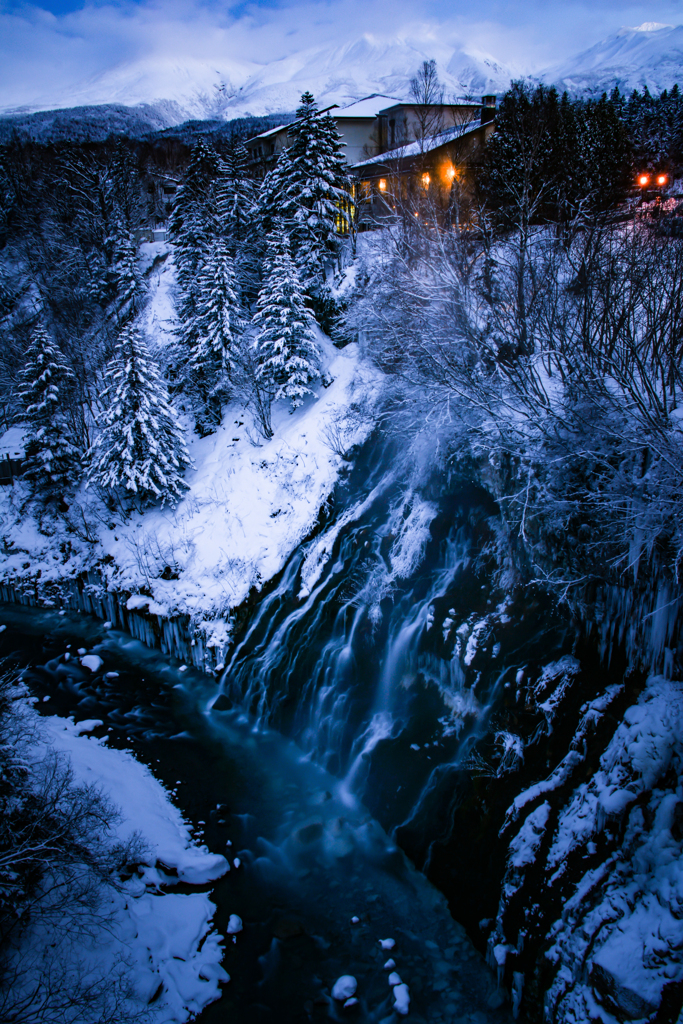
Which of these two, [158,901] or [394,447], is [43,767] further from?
[394,447]

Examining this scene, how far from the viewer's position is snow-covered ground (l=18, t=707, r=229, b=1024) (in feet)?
23.4

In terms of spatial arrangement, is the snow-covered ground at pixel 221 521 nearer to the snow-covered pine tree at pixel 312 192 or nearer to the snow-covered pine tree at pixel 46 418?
the snow-covered pine tree at pixel 46 418

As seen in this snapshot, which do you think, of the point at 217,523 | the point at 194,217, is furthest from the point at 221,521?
the point at 194,217

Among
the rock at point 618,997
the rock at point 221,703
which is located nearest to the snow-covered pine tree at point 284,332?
the rock at point 221,703

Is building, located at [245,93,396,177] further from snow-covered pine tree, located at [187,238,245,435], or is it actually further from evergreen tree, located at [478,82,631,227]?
snow-covered pine tree, located at [187,238,245,435]

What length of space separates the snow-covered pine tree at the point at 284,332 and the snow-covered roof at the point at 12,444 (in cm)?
1318

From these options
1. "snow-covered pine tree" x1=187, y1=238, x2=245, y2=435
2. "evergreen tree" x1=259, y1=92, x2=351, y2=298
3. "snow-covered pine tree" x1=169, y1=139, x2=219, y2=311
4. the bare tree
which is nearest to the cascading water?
"snow-covered pine tree" x1=187, y1=238, x2=245, y2=435

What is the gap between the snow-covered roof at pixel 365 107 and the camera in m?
36.0

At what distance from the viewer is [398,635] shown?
11352mm

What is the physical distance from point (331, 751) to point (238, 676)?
362 centimetres

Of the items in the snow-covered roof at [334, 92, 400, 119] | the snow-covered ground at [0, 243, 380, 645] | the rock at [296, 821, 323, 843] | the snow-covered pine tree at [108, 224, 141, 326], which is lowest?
the rock at [296, 821, 323, 843]

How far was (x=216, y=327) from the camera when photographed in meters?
19.8

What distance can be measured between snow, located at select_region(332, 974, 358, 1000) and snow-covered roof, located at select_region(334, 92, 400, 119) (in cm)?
4470

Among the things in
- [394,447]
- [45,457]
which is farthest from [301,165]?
[45,457]
